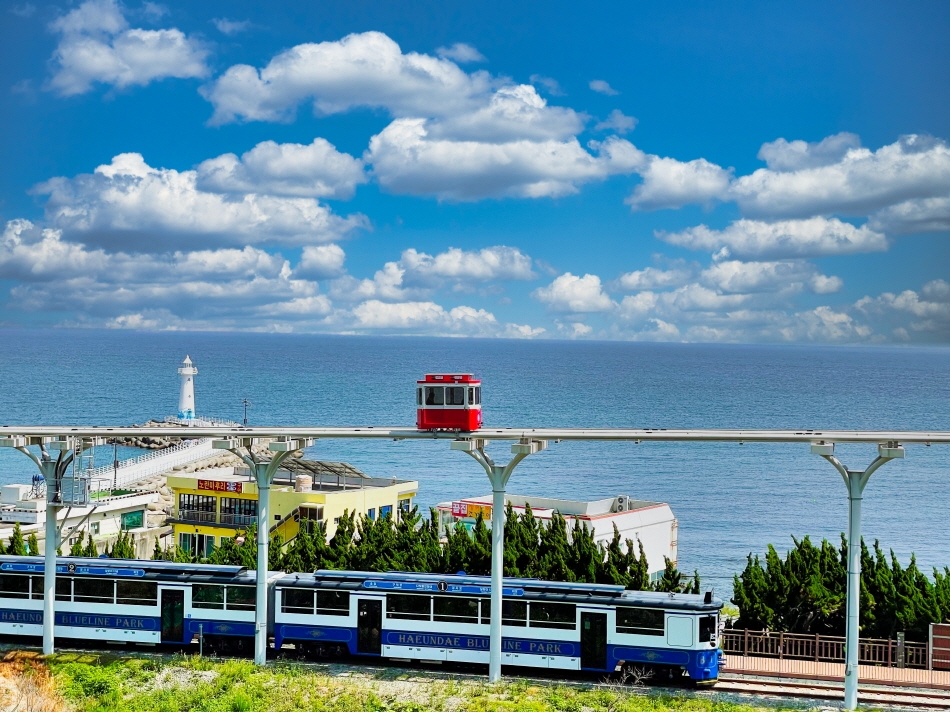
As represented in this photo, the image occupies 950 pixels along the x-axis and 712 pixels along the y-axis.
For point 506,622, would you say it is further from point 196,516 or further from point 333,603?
point 196,516

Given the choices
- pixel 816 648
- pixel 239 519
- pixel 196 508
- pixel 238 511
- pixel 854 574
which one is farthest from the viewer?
pixel 196 508

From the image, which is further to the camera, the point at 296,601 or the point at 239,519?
the point at 239,519

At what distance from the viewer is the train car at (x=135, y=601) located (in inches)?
1049

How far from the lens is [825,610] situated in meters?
29.5

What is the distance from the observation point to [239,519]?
53.8m

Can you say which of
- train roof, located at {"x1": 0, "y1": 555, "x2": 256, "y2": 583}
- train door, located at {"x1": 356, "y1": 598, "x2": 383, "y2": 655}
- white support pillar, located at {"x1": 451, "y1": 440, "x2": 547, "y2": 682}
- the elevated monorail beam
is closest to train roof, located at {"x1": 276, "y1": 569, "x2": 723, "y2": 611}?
train door, located at {"x1": 356, "y1": 598, "x2": 383, "y2": 655}

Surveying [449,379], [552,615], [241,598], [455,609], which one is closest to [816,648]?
[552,615]

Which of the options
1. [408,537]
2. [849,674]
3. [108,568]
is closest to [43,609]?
[108,568]

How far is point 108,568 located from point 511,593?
10784 millimetres

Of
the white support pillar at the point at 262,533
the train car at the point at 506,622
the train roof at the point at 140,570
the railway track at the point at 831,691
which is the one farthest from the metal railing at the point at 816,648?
the train roof at the point at 140,570

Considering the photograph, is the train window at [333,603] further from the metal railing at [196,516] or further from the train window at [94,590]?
the metal railing at [196,516]

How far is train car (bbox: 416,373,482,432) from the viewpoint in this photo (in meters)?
25.7

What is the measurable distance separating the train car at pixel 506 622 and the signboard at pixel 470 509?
31.3 meters

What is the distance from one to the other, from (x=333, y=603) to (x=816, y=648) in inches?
496
